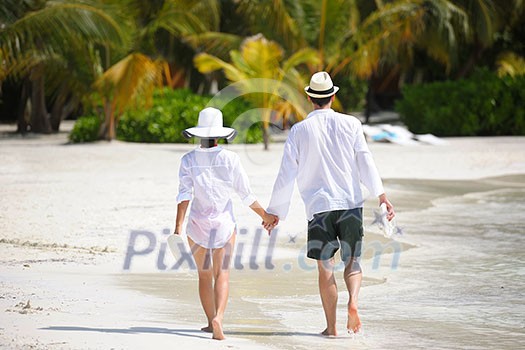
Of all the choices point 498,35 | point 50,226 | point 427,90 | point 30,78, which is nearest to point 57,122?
point 30,78

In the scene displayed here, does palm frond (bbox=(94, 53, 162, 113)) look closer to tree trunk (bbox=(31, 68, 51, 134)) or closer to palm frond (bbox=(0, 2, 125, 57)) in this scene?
palm frond (bbox=(0, 2, 125, 57))

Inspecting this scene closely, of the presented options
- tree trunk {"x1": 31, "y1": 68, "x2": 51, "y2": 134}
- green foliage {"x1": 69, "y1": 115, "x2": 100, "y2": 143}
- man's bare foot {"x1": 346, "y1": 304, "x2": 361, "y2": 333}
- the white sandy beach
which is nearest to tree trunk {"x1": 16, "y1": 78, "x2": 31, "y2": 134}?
tree trunk {"x1": 31, "y1": 68, "x2": 51, "y2": 134}

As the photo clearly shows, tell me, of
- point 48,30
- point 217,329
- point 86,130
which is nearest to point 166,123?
point 86,130

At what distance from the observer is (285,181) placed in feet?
21.7

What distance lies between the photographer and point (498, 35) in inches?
1286

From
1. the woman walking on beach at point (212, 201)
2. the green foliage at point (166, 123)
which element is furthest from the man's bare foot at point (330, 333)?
the green foliage at point (166, 123)

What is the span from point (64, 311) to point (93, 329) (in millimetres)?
631

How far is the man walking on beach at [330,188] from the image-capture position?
6566 mm

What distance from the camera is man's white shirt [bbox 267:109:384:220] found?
6582mm

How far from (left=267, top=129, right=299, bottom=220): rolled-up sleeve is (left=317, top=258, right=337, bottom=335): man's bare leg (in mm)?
396

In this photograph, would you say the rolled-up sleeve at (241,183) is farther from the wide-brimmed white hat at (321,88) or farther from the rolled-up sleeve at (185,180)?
the wide-brimmed white hat at (321,88)

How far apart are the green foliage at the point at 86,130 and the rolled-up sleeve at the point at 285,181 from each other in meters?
17.2

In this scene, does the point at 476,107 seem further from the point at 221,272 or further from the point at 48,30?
the point at 221,272

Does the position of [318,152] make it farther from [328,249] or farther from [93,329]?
[93,329]
